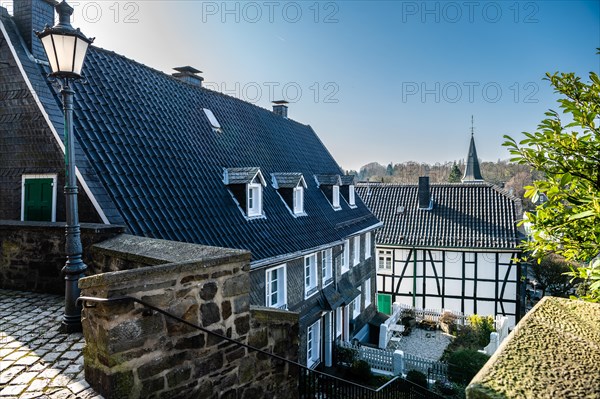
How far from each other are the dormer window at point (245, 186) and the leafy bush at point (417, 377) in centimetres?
816

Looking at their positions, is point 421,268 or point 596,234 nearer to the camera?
point 596,234

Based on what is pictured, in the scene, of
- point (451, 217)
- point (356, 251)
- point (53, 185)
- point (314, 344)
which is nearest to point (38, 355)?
point (53, 185)

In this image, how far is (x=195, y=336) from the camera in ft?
13.3

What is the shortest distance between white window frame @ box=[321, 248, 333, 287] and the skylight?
19.1ft

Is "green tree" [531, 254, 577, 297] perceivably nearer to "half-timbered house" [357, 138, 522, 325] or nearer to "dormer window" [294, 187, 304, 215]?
"half-timbered house" [357, 138, 522, 325]

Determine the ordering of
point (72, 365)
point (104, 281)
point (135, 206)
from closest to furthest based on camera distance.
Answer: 1. point (104, 281)
2. point (72, 365)
3. point (135, 206)

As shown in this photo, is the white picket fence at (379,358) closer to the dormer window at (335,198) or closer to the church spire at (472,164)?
the dormer window at (335,198)

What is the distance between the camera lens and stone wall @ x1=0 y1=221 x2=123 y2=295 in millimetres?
6355

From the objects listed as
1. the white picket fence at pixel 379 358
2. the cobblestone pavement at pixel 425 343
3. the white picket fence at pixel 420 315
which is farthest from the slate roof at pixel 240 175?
the cobblestone pavement at pixel 425 343

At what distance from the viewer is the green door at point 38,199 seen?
7.87 metres

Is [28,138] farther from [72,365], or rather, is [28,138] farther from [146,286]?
[146,286]

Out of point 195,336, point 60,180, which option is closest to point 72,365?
point 195,336

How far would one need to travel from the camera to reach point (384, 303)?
23.3 m

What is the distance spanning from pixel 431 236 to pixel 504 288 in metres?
4.61
